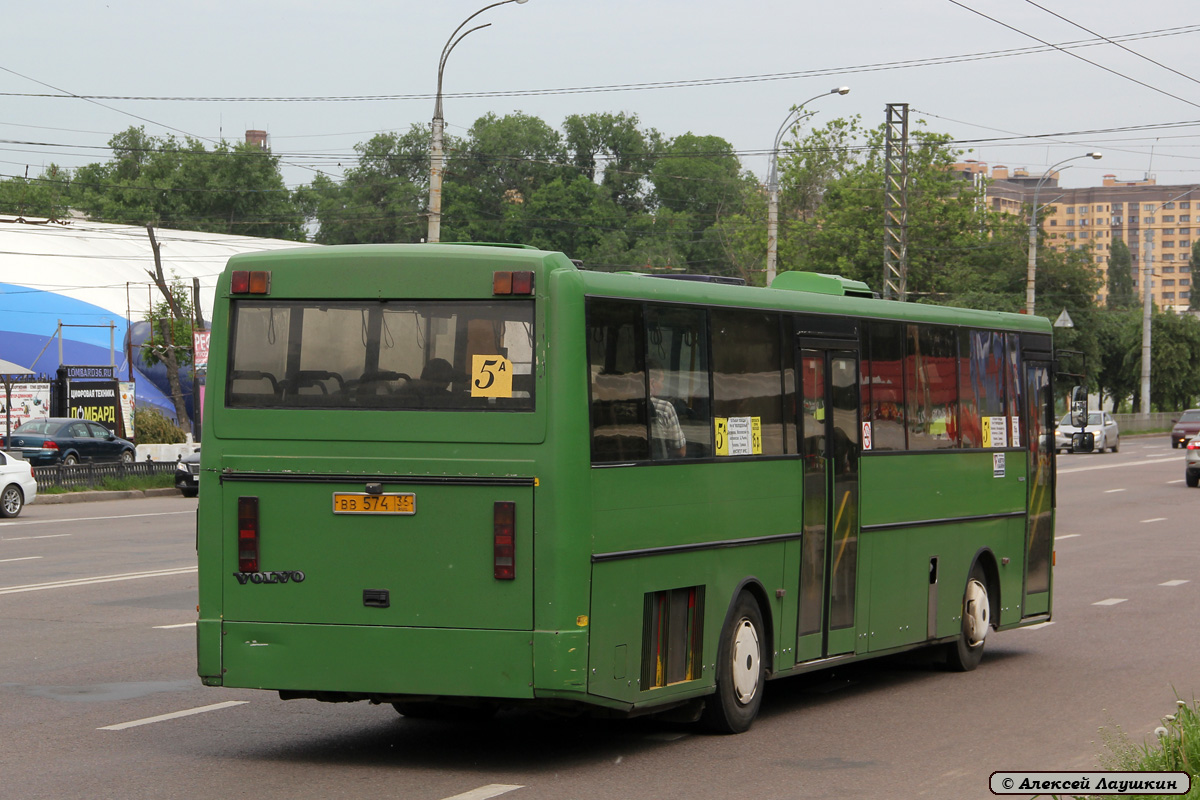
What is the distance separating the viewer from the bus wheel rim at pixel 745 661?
9.02 meters

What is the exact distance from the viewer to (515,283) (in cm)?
786

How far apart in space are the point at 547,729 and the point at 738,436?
206 cm

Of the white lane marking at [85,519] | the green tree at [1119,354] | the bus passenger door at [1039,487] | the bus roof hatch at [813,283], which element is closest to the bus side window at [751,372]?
the bus roof hatch at [813,283]

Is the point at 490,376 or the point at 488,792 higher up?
the point at 490,376

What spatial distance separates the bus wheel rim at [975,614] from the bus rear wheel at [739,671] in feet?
10.4

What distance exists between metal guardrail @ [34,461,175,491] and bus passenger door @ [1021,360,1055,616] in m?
24.1

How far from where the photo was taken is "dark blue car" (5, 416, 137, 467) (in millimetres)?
37781

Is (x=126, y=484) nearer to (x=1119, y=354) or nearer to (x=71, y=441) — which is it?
(x=71, y=441)

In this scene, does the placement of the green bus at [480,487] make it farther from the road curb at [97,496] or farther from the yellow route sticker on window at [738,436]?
the road curb at [97,496]

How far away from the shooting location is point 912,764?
8.18 meters

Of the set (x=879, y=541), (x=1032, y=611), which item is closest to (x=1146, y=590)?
(x=1032, y=611)

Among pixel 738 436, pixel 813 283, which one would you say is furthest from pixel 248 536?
pixel 813 283

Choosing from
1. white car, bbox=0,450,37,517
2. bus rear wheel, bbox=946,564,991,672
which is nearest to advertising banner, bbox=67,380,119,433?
white car, bbox=0,450,37,517

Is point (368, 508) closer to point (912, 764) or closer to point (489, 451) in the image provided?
point (489, 451)
